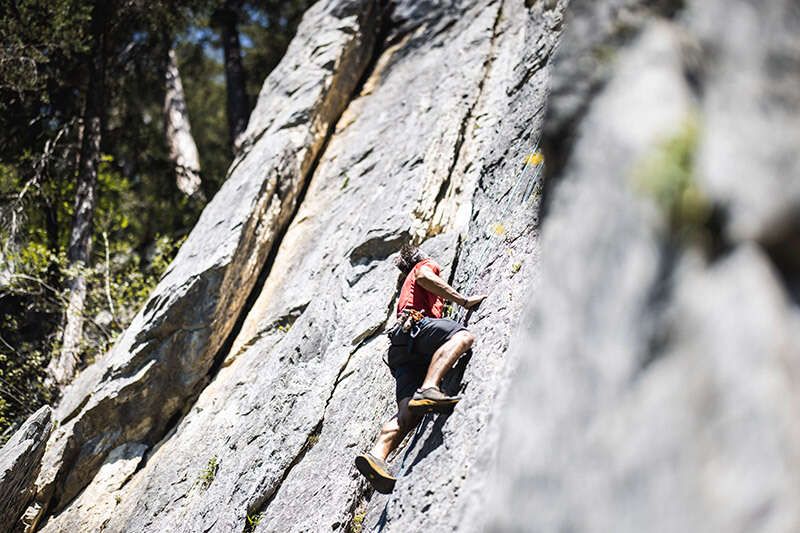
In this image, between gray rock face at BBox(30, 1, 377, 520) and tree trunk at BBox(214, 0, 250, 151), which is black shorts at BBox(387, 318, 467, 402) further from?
tree trunk at BBox(214, 0, 250, 151)

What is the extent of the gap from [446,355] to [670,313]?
332 cm

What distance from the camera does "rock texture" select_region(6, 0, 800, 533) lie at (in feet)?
8.31

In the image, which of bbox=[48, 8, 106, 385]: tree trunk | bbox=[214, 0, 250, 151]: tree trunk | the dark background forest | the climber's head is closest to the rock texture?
the climber's head

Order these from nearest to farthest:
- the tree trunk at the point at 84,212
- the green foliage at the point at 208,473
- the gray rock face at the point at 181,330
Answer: the green foliage at the point at 208,473 → the gray rock face at the point at 181,330 → the tree trunk at the point at 84,212

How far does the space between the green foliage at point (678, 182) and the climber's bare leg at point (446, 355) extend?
325 centimetres

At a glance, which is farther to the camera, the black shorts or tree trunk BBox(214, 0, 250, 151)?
tree trunk BBox(214, 0, 250, 151)

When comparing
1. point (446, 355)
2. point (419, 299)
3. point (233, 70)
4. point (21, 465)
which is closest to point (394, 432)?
point (446, 355)

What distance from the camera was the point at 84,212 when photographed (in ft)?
47.3

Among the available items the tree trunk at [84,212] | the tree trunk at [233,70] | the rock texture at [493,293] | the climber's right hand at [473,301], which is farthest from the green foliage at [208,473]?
the tree trunk at [233,70]

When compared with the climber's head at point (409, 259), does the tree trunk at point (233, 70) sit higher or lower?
higher

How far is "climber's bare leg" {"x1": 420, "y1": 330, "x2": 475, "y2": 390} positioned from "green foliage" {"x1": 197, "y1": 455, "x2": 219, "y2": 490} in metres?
3.56

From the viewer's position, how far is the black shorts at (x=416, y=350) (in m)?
6.06

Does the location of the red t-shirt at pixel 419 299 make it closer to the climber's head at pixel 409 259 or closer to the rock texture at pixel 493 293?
the climber's head at pixel 409 259

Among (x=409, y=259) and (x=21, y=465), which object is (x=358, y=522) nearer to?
(x=409, y=259)
